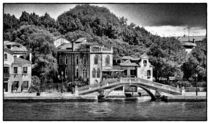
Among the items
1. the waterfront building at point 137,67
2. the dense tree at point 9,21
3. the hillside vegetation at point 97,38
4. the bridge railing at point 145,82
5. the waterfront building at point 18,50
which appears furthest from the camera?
the bridge railing at point 145,82

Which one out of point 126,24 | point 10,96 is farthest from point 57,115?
point 126,24

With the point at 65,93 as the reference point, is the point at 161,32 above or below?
above

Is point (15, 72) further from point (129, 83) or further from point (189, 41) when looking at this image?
point (189, 41)

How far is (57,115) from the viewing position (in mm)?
20250

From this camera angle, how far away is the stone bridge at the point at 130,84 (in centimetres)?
2167

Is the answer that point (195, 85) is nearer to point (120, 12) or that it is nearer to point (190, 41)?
point (190, 41)

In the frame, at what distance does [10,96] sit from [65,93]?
4.89 feet

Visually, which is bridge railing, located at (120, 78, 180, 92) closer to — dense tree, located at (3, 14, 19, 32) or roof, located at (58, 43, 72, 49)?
roof, located at (58, 43, 72, 49)

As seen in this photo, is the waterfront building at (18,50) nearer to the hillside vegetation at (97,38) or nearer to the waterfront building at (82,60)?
the hillside vegetation at (97,38)

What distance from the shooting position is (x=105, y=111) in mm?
20609

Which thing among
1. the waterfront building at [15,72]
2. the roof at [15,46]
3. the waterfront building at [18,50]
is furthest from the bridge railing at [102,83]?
the roof at [15,46]

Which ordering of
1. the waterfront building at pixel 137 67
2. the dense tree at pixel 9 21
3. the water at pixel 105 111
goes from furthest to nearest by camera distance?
1. the waterfront building at pixel 137 67
2. the dense tree at pixel 9 21
3. the water at pixel 105 111

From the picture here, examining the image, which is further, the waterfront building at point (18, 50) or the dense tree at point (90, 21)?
the waterfront building at point (18, 50)

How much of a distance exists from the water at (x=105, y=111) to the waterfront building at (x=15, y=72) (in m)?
0.39
